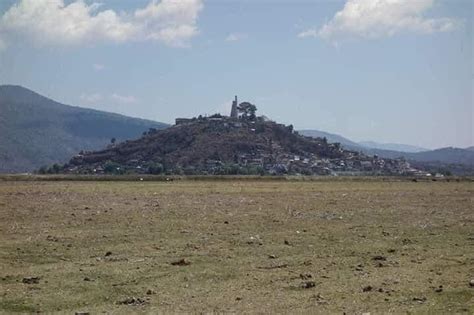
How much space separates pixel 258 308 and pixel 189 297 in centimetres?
165

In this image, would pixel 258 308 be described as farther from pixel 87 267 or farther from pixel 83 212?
pixel 83 212

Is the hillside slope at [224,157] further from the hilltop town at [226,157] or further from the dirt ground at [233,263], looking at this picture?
the dirt ground at [233,263]

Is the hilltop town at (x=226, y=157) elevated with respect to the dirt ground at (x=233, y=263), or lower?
elevated

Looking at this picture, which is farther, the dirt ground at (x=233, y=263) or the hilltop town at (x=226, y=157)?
the hilltop town at (x=226, y=157)

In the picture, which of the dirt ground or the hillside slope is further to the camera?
the hillside slope

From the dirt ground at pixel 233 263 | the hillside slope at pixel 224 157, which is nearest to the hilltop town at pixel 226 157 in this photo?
the hillside slope at pixel 224 157

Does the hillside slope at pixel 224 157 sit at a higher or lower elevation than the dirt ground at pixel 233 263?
higher

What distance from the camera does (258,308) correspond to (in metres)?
12.2

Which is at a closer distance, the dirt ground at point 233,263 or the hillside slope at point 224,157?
the dirt ground at point 233,263

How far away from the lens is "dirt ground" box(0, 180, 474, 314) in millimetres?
12625

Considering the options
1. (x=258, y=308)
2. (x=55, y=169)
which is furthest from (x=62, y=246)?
(x=55, y=169)

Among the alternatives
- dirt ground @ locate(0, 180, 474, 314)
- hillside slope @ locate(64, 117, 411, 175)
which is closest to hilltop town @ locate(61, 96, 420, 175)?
hillside slope @ locate(64, 117, 411, 175)

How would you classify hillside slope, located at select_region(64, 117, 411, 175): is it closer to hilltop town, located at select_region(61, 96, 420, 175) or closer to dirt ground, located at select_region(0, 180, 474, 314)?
hilltop town, located at select_region(61, 96, 420, 175)

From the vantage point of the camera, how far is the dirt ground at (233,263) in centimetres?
1262
